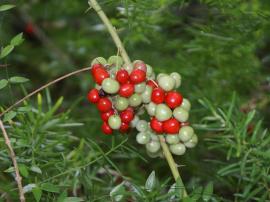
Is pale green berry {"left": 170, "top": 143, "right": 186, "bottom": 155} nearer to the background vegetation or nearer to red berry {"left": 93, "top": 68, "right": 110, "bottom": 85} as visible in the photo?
the background vegetation

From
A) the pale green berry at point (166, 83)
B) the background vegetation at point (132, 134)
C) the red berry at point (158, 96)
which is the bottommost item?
the background vegetation at point (132, 134)

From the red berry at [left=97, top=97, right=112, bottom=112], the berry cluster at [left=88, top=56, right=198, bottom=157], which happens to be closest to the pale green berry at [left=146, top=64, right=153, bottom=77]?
the berry cluster at [left=88, top=56, right=198, bottom=157]

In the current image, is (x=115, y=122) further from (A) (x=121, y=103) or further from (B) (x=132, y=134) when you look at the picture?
(B) (x=132, y=134)

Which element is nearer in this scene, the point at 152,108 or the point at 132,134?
the point at 152,108

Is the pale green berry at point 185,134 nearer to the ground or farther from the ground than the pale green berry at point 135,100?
nearer to the ground

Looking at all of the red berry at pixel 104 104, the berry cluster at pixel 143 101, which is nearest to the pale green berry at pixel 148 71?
the berry cluster at pixel 143 101

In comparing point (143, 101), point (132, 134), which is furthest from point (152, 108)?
point (132, 134)

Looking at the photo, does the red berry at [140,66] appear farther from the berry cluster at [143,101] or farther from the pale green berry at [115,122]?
the pale green berry at [115,122]

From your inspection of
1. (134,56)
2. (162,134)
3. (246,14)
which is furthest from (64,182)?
(134,56)
